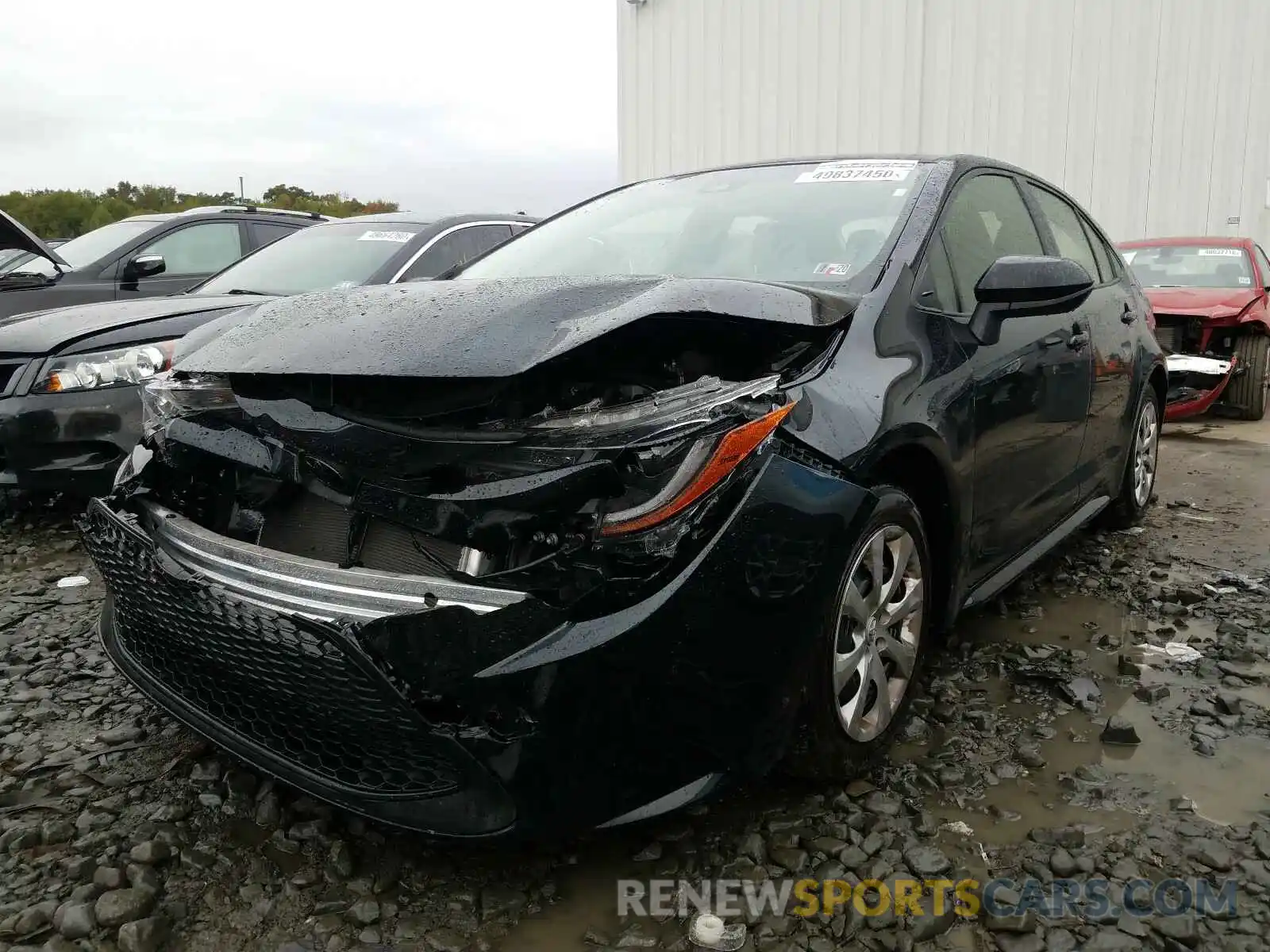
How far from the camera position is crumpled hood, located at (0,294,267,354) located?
3.66 m

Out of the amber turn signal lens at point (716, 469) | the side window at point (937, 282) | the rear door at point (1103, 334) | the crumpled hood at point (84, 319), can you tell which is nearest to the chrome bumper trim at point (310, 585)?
the amber turn signal lens at point (716, 469)

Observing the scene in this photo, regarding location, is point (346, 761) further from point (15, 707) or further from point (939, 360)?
point (939, 360)

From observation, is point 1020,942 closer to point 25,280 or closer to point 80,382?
point 80,382

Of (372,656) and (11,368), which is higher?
(11,368)

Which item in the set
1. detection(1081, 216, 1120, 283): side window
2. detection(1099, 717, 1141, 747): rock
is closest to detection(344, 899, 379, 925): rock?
detection(1099, 717, 1141, 747): rock

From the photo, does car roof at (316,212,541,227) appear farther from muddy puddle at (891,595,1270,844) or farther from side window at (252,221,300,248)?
muddy puddle at (891,595,1270,844)

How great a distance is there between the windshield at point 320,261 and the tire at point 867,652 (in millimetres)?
3198

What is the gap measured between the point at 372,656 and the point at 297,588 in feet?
0.84

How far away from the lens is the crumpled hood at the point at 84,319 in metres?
3.66

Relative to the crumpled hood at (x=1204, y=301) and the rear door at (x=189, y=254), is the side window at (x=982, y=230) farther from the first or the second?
the rear door at (x=189, y=254)

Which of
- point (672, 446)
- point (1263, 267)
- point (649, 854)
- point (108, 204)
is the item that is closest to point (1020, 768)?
point (649, 854)

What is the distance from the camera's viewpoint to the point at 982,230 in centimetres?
280

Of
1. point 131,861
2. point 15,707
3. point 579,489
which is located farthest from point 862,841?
point 15,707

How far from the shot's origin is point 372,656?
1.51 metres
